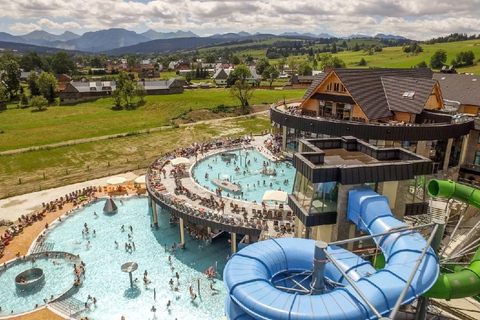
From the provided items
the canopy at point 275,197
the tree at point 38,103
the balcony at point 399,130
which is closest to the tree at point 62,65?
the tree at point 38,103

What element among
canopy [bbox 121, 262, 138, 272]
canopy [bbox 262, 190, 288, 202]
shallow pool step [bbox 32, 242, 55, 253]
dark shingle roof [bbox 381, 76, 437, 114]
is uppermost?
dark shingle roof [bbox 381, 76, 437, 114]

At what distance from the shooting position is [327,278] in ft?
42.7

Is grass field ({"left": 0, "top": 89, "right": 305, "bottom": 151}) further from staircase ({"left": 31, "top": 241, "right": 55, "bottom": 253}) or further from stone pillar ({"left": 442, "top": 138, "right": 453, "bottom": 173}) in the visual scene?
stone pillar ({"left": 442, "top": 138, "right": 453, "bottom": 173})

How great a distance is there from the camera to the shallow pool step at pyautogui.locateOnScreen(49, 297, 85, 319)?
2338cm

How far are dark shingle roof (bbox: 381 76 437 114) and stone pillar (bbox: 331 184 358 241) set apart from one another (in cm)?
2699

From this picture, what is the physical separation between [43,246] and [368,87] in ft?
134

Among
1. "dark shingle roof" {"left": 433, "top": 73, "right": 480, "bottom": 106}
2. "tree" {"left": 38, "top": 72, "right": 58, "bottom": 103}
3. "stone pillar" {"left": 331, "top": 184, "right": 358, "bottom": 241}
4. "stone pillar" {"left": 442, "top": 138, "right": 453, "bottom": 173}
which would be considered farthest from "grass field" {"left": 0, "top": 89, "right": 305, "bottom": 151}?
"stone pillar" {"left": 331, "top": 184, "right": 358, "bottom": 241}

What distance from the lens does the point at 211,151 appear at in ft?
174

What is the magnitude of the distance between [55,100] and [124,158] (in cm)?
7459

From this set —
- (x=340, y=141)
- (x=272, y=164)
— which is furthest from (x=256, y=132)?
(x=340, y=141)

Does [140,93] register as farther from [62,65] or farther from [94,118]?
[62,65]

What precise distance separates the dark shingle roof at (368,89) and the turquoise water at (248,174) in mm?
12109

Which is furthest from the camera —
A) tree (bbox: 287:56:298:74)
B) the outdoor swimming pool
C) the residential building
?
tree (bbox: 287:56:298:74)

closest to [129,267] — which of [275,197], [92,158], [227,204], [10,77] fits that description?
[227,204]
